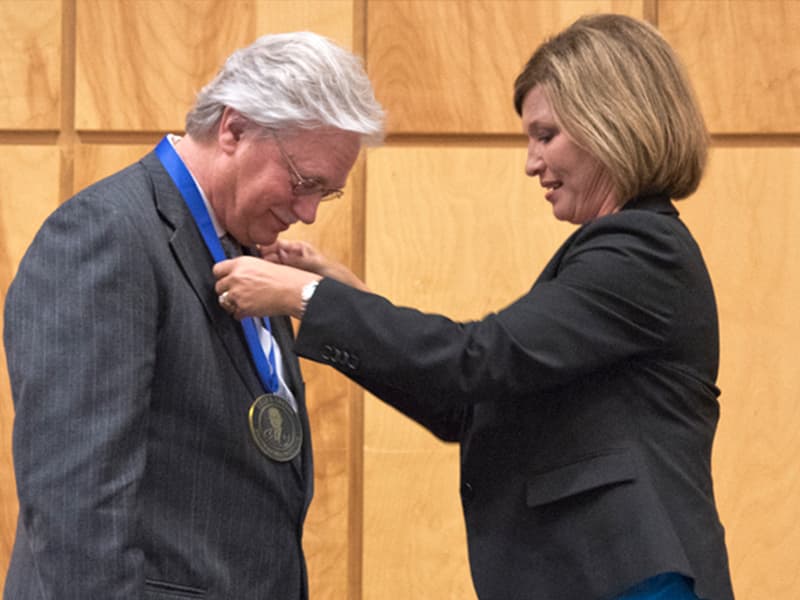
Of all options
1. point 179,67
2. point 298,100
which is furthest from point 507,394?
point 179,67

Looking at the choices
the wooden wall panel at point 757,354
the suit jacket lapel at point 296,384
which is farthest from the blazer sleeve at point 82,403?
the wooden wall panel at point 757,354

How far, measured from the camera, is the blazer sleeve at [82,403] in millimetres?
1422

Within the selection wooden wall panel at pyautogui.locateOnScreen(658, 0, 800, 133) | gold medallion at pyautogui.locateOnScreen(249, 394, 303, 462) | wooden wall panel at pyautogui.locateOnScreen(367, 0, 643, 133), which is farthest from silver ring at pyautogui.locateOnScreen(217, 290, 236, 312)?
wooden wall panel at pyautogui.locateOnScreen(658, 0, 800, 133)

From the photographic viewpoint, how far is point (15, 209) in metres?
2.96

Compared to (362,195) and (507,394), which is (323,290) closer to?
(507,394)

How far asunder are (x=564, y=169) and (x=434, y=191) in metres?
1.16

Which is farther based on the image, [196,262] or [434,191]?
[434,191]

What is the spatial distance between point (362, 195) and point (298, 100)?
129 cm

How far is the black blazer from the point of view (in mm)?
1602

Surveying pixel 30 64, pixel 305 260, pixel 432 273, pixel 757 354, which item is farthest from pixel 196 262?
pixel 757 354

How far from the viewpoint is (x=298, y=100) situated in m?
1.68

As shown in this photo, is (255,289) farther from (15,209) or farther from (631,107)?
(15,209)

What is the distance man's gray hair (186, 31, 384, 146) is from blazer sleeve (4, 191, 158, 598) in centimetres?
29

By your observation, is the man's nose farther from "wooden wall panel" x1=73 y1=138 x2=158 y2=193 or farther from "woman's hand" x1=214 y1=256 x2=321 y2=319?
"wooden wall panel" x1=73 y1=138 x2=158 y2=193
